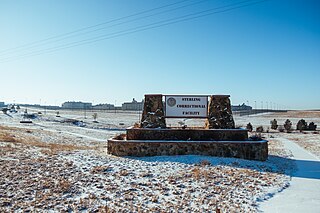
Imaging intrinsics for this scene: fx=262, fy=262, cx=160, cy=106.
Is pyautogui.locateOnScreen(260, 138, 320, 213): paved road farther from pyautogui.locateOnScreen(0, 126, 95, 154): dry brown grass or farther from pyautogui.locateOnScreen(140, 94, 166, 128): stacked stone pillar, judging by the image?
pyautogui.locateOnScreen(0, 126, 95, 154): dry brown grass

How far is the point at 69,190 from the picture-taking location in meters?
7.21

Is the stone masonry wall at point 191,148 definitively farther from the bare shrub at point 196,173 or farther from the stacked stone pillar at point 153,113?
the bare shrub at point 196,173

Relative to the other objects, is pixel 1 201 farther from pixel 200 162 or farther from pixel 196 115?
pixel 196 115

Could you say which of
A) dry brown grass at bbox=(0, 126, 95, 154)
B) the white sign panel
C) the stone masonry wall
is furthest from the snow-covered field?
the white sign panel

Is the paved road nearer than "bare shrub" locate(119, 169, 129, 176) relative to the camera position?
Yes

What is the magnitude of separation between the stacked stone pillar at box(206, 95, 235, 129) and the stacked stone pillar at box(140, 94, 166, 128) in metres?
2.52

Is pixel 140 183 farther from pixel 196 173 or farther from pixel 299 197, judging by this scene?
pixel 299 197

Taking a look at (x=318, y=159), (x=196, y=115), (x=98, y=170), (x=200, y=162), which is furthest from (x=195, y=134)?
(x=318, y=159)

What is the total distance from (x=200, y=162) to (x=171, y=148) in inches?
79.4

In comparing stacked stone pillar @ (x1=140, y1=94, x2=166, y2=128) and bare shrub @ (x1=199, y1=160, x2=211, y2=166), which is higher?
stacked stone pillar @ (x1=140, y1=94, x2=166, y2=128)

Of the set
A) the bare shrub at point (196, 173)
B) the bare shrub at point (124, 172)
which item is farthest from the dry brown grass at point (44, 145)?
the bare shrub at point (196, 173)

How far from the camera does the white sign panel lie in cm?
1416

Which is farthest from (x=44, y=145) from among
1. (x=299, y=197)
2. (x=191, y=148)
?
(x=299, y=197)

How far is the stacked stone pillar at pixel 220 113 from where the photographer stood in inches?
535
